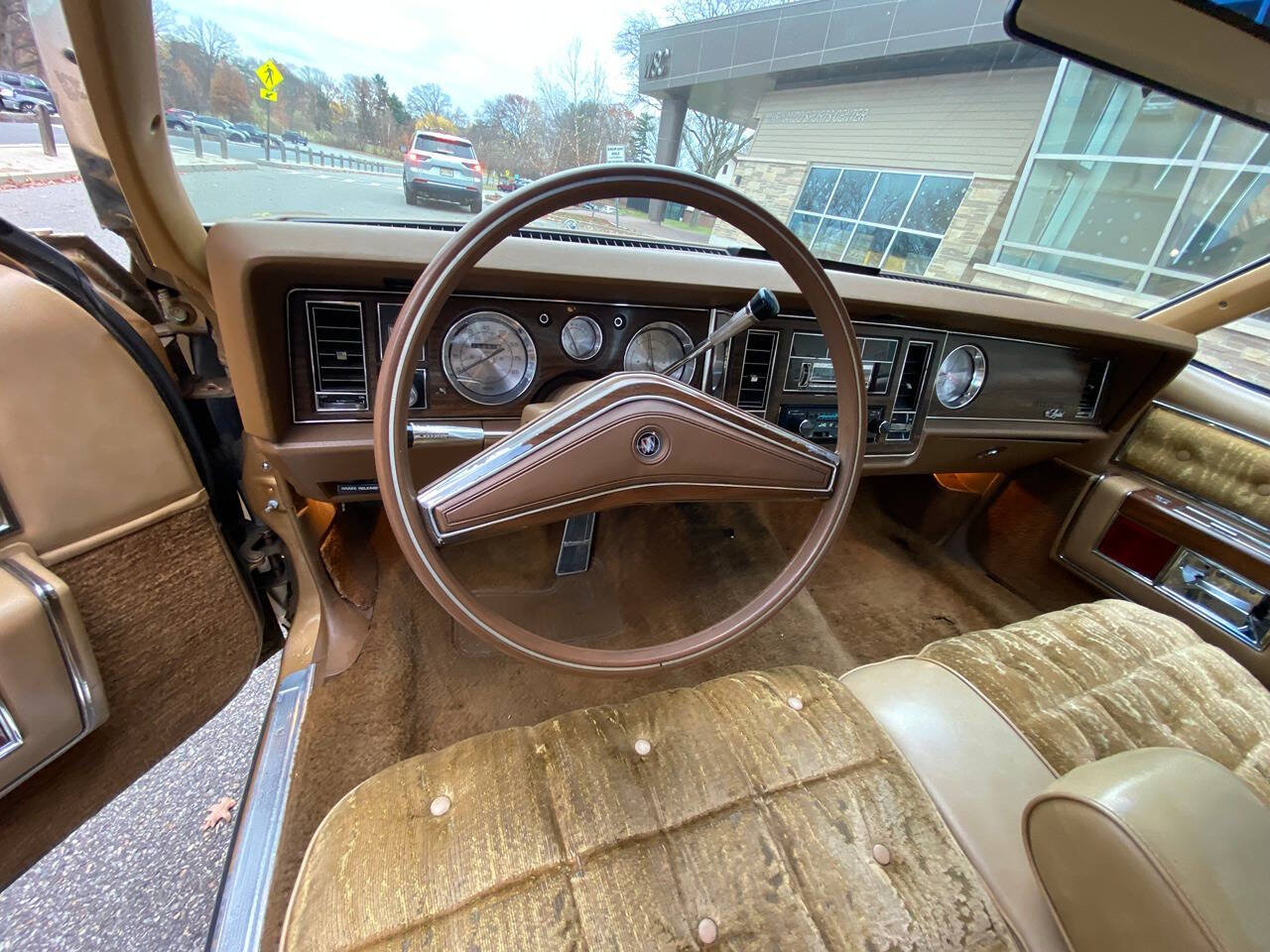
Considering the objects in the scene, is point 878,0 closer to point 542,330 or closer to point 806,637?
point 542,330

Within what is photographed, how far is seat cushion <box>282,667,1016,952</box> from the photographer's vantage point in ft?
2.43

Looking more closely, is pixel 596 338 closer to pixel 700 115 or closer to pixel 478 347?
pixel 478 347

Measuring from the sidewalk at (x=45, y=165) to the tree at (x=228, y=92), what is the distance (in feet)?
0.34

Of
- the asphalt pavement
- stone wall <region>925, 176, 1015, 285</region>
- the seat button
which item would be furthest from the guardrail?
stone wall <region>925, 176, 1015, 285</region>

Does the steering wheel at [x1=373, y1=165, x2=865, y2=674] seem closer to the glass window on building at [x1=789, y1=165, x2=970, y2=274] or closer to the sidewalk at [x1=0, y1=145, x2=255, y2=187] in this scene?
the sidewalk at [x1=0, y1=145, x2=255, y2=187]

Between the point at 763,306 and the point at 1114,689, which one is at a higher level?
the point at 763,306

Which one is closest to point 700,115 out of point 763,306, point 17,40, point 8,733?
point 763,306

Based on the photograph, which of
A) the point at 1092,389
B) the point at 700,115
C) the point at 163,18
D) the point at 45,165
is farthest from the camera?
the point at 1092,389

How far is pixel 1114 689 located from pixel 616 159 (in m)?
1.31

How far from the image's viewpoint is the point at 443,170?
136 centimetres

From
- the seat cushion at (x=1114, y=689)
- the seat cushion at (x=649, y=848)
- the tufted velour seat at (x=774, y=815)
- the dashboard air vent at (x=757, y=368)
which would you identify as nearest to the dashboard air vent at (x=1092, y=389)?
the seat cushion at (x=1114, y=689)

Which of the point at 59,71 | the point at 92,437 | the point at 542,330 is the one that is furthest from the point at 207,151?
the point at 542,330

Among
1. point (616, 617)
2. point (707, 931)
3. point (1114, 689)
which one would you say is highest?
point (1114, 689)

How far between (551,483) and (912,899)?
30.5 inches
